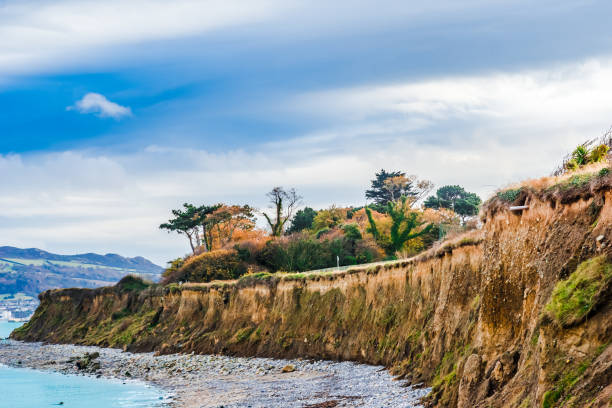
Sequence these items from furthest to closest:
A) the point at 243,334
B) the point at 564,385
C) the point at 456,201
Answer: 1. the point at 456,201
2. the point at 243,334
3. the point at 564,385

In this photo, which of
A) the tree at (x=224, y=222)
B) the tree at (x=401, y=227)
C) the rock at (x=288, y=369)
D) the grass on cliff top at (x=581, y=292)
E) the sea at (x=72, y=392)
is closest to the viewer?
the grass on cliff top at (x=581, y=292)

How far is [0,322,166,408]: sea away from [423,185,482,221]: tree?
60493 mm

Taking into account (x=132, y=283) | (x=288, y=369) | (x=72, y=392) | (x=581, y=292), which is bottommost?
(x=72, y=392)

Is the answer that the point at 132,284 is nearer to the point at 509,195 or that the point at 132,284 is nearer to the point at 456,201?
the point at 456,201

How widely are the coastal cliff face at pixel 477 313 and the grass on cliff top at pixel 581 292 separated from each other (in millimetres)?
25

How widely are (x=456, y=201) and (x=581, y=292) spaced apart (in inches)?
3590

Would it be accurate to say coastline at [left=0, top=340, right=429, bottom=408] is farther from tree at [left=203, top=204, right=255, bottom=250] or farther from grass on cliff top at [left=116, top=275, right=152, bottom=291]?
tree at [left=203, top=204, right=255, bottom=250]

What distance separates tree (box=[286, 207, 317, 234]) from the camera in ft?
313

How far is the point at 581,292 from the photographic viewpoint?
12.4 m

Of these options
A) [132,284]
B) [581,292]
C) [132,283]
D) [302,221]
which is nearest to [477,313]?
[581,292]

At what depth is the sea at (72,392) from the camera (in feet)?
106

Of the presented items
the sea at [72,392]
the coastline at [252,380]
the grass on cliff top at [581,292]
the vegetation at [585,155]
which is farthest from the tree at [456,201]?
the grass on cliff top at [581,292]

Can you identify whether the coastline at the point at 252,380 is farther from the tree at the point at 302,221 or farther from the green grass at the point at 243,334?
the tree at the point at 302,221

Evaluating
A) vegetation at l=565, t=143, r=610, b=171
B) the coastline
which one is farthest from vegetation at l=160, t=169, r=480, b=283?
vegetation at l=565, t=143, r=610, b=171
